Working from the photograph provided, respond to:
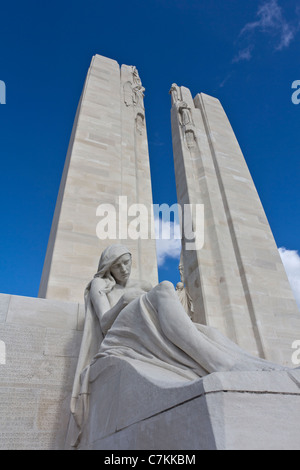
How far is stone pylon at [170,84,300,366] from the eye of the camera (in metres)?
6.89

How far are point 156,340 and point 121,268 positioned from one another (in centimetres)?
126

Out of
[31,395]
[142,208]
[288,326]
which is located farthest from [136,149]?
[31,395]

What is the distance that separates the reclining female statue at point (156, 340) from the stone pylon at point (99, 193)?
199cm

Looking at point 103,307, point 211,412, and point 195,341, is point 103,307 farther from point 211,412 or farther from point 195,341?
point 211,412

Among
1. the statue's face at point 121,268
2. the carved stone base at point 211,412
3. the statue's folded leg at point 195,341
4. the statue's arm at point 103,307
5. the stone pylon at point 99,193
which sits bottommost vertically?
the carved stone base at point 211,412

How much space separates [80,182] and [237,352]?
4823 millimetres

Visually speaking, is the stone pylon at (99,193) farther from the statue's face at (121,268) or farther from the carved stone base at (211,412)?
the carved stone base at (211,412)

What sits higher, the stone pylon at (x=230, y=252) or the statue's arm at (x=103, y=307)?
the stone pylon at (x=230, y=252)

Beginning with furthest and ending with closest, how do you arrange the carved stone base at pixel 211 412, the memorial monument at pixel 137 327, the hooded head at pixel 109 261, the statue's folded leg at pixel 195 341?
the hooded head at pixel 109 261, the statue's folded leg at pixel 195 341, the memorial monument at pixel 137 327, the carved stone base at pixel 211 412

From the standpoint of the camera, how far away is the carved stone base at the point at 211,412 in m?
1.22

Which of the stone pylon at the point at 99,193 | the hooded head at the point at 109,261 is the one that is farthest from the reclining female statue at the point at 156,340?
the stone pylon at the point at 99,193

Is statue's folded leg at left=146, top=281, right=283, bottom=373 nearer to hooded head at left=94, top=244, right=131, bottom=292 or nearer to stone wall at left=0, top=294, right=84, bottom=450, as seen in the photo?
→ hooded head at left=94, top=244, right=131, bottom=292

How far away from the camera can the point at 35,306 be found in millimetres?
3438
